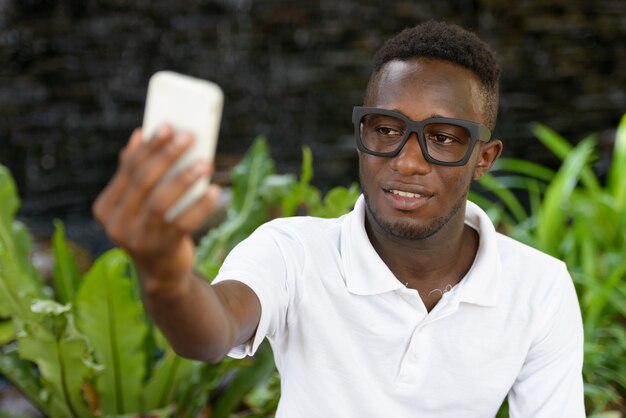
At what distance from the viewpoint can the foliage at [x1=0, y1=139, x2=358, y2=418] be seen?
2373 mm

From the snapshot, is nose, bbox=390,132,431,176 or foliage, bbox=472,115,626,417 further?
foliage, bbox=472,115,626,417

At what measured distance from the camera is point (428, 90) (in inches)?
60.4

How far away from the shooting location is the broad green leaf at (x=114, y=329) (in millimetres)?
2385

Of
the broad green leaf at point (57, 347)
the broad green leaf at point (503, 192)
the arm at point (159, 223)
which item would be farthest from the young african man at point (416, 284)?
the broad green leaf at point (503, 192)

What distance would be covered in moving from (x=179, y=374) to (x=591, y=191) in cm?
202

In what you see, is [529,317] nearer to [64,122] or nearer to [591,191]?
[591,191]

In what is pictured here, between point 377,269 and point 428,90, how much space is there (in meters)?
0.36

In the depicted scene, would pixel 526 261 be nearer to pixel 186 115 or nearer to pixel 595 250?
pixel 186 115

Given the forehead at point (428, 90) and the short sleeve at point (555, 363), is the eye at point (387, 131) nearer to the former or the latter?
the forehead at point (428, 90)

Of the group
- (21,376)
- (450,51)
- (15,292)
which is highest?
(450,51)

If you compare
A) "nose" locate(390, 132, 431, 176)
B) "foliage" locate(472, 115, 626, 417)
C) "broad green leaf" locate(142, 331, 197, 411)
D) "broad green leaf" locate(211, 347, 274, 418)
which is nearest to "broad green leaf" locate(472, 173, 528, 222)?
"foliage" locate(472, 115, 626, 417)

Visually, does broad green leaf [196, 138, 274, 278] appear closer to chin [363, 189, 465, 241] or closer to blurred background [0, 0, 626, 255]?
chin [363, 189, 465, 241]

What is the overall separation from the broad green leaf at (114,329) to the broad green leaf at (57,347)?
0.10 m

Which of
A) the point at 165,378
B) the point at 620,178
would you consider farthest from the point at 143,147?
the point at 620,178
